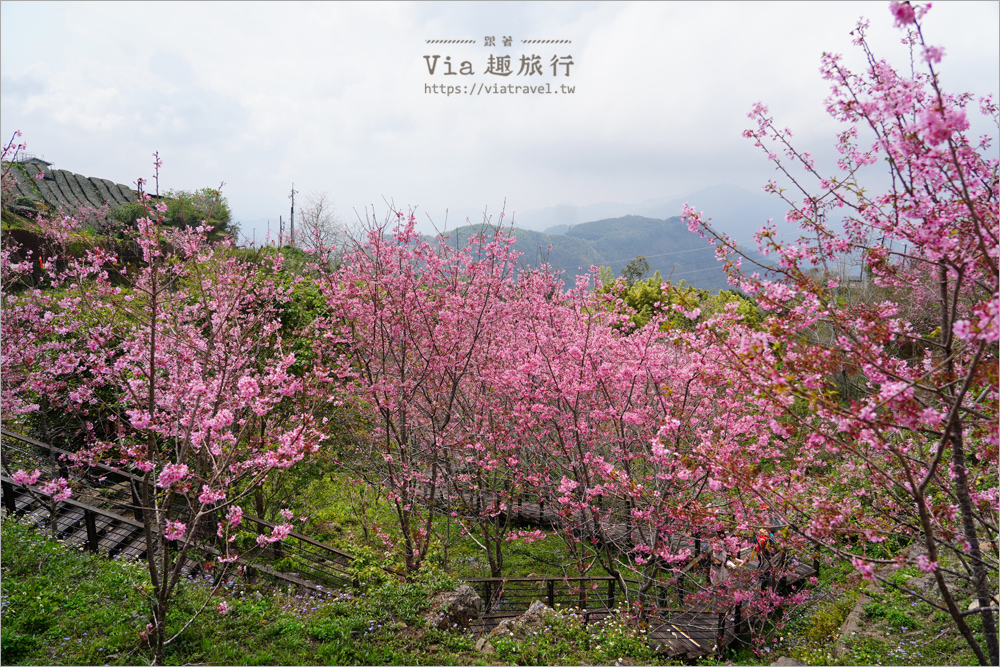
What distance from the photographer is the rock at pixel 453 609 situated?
549 centimetres

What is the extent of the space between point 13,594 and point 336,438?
18.6 ft

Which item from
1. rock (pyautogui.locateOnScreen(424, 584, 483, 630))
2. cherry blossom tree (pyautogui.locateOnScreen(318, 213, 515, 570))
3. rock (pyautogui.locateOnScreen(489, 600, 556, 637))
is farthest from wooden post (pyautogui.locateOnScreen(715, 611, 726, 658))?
cherry blossom tree (pyautogui.locateOnScreen(318, 213, 515, 570))

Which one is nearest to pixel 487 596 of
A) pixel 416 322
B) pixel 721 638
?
pixel 721 638

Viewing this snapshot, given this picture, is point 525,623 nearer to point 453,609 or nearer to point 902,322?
point 453,609

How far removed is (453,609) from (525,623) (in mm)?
845

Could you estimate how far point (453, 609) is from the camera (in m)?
5.69

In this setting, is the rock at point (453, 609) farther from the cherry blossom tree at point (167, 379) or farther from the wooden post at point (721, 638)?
the wooden post at point (721, 638)

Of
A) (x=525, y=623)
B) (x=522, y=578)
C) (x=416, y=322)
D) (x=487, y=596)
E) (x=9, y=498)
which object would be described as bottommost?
(x=487, y=596)

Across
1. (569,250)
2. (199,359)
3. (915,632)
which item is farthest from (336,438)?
(569,250)

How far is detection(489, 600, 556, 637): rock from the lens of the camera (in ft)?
18.0

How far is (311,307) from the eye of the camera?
39.4ft

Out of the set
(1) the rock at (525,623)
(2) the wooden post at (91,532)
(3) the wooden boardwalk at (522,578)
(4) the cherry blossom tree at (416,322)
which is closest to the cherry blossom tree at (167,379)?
(3) the wooden boardwalk at (522,578)

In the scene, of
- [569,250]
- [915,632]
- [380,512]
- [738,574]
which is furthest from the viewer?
[569,250]

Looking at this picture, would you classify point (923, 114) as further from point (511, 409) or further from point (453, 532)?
point (453, 532)
